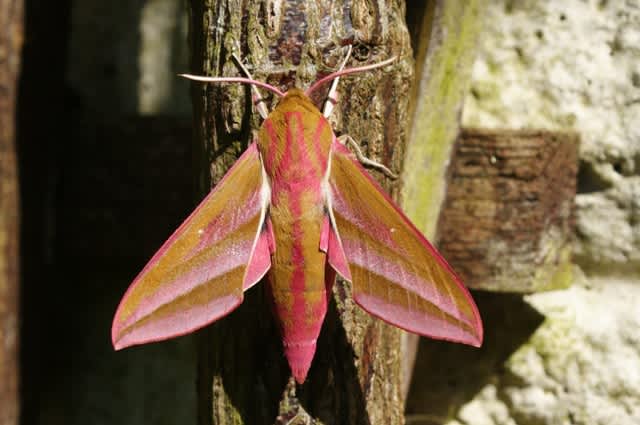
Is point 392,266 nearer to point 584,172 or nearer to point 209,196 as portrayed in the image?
point 209,196

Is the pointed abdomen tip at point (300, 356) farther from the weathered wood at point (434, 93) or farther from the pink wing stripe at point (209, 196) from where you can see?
the weathered wood at point (434, 93)

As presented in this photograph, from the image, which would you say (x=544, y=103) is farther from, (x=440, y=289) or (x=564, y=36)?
(x=440, y=289)

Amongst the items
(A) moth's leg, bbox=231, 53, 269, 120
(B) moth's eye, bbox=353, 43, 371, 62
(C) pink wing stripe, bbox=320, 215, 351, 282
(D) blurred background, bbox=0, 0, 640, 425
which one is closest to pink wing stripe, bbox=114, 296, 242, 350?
(C) pink wing stripe, bbox=320, 215, 351, 282

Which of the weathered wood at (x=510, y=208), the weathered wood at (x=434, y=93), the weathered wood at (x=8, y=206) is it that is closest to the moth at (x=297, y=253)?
the weathered wood at (x=434, y=93)

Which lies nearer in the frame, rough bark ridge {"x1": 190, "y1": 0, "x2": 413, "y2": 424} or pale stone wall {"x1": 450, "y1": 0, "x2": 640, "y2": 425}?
rough bark ridge {"x1": 190, "y1": 0, "x2": 413, "y2": 424}

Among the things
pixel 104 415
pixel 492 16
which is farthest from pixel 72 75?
pixel 492 16

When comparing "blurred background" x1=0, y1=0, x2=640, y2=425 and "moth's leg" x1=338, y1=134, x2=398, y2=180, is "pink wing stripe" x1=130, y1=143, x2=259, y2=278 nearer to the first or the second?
"moth's leg" x1=338, y1=134, x2=398, y2=180
